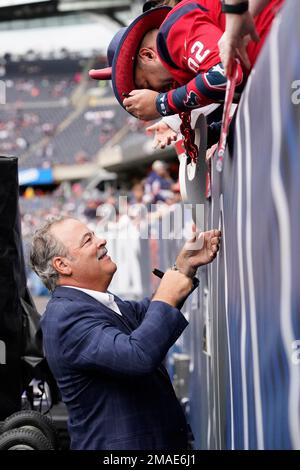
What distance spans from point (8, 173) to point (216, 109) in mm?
825

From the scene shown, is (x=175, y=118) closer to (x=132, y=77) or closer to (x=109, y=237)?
(x=132, y=77)

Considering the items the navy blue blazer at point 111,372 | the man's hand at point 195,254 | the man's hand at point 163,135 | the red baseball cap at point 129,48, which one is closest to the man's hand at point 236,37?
the man's hand at point 195,254

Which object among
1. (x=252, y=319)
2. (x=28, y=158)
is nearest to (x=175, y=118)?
(x=252, y=319)

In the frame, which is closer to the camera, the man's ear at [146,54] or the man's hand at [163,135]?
the man's ear at [146,54]

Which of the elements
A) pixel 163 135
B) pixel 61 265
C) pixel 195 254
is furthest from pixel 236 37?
pixel 163 135

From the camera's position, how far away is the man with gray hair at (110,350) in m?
2.00

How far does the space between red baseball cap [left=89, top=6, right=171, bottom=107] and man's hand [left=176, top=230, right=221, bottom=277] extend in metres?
0.63

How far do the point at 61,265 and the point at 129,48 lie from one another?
0.74m

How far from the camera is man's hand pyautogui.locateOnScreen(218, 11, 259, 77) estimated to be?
1621 millimetres

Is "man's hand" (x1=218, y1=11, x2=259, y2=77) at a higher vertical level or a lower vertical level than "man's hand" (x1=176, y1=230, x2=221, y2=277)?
higher

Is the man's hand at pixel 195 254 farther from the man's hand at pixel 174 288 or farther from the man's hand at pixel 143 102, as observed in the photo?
the man's hand at pixel 143 102

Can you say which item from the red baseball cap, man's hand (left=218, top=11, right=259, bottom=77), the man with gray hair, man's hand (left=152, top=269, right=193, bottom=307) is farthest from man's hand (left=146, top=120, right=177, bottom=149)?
man's hand (left=218, top=11, right=259, bottom=77)

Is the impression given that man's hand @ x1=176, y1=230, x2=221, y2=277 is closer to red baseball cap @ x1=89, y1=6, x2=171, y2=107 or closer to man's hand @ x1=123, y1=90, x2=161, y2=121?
man's hand @ x1=123, y1=90, x2=161, y2=121

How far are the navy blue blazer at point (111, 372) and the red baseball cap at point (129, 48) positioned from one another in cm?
72
